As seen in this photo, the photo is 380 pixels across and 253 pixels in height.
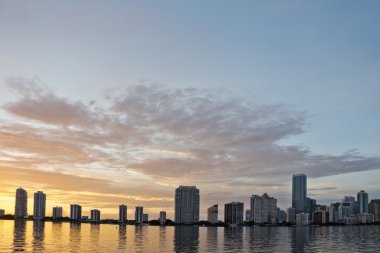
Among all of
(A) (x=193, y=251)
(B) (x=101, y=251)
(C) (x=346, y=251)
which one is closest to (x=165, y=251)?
(A) (x=193, y=251)

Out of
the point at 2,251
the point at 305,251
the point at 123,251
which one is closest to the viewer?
the point at 2,251

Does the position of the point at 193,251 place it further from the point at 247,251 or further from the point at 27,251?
the point at 27,251

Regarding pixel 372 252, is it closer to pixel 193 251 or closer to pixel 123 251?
pixel 193 251

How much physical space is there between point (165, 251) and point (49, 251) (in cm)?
3210

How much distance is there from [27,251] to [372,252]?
98536 mm

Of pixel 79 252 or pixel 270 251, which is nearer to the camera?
pixel 79 252

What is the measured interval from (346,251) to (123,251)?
222 ft

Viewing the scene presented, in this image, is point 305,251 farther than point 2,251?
Yes

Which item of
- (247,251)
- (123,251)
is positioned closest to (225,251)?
(247,251)

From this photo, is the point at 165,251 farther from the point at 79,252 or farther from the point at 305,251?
the point at 305,251

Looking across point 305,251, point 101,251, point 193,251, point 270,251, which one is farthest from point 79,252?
point 305,251

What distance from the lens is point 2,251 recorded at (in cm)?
11962

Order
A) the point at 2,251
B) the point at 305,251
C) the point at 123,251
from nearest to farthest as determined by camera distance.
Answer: the point at 2,251 → the point at 123,251 → the point at 305,251

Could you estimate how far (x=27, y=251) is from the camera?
121750 mm
